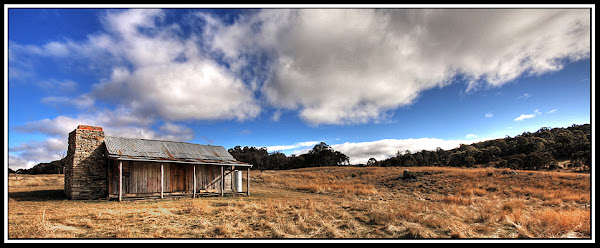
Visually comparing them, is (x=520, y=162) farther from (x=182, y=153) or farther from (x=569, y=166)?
(x=182, y=153)

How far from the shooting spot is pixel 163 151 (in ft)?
58.2

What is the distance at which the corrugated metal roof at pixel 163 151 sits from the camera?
50.4 ft

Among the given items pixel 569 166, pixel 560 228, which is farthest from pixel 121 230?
pixel 569 166

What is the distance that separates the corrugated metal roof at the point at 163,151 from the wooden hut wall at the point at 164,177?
63 centimetres

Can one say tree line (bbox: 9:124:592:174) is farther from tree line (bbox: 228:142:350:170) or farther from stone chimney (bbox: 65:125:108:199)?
stone chimney (bbox: 65:125:108:199)

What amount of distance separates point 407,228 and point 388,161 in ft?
223

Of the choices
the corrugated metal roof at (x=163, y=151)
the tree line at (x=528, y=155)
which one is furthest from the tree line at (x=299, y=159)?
the corrugated metal roof at (x=163, y=151)

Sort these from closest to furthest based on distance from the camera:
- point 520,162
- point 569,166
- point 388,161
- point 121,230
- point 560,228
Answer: point 121,230, point 560,228, point 569,166, point 520,162, point 388,161

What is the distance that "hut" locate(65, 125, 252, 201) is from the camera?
14.4 m

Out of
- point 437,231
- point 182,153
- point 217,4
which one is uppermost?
point 217,4

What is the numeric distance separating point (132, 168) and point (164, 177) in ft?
6.49

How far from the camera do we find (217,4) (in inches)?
175

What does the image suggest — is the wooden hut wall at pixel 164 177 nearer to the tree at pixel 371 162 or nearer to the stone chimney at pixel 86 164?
the stone chimney at pixel 86 164

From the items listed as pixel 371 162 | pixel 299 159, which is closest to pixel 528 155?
pixel 371 162
